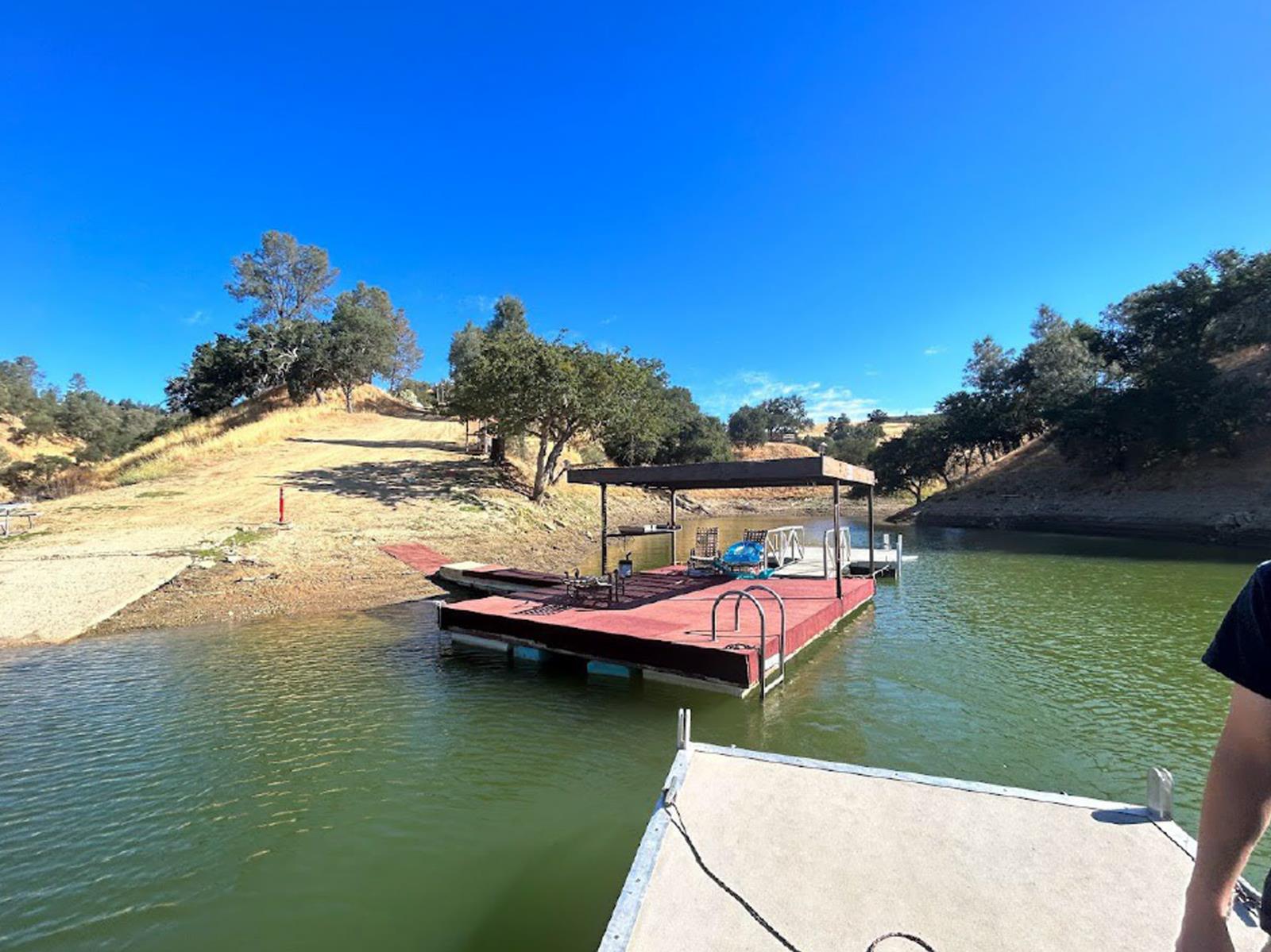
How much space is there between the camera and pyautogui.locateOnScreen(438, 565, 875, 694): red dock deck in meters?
9.28

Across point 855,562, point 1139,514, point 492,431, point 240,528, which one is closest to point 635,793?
point 855,562

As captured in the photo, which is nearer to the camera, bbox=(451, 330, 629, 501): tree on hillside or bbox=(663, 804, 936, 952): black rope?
bbox=(663, 804, 936, 952): black rope

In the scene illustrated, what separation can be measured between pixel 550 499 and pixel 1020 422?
44063mm

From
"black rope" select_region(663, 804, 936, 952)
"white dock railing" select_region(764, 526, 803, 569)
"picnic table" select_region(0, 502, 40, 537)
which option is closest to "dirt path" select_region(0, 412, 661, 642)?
"picnic table" select_region(0, 502, 40, 537)

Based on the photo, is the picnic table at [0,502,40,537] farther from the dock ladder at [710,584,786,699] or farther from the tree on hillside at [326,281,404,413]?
the tree on hillside at [326,281,404,413]

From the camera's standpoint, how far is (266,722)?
845 centimetres

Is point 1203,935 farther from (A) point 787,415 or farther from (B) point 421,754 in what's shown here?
(A) point 787,415

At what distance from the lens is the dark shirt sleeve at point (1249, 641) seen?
166 centimetres

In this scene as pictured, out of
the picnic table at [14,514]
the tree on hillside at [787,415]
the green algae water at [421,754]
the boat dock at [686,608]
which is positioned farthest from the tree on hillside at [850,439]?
the picnic table at [14,514]

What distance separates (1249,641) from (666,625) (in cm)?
Answer: 950

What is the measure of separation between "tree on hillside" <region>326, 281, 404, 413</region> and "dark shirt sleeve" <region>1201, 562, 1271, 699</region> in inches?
2282

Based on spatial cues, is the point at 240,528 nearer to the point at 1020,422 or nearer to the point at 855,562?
the point at 855,562

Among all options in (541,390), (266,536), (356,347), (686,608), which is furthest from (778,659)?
(356,347)

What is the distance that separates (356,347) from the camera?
5256 cm
